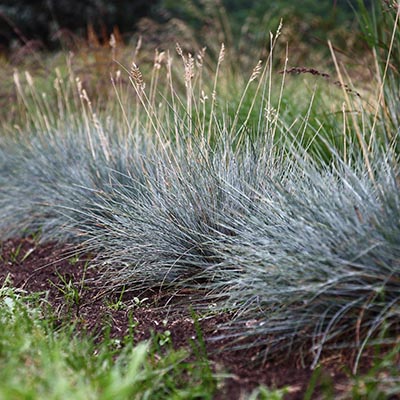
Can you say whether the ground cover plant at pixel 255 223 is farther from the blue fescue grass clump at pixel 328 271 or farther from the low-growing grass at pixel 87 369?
the low-growing grass at pixel 87 369

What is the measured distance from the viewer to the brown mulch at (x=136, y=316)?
235 cm

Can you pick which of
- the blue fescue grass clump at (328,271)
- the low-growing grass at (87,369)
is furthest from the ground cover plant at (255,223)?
the low-growing grass at (87,369)

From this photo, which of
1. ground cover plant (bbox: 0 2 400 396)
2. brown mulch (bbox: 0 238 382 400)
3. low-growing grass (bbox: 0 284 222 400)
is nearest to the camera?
low-growing grass (bbox: 0 284 222 400)

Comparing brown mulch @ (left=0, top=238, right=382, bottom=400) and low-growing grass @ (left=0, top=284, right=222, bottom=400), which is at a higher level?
low-growing grass @ (left=0, top=284, right=222, bottom=400)

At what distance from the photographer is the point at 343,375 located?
2305 mm

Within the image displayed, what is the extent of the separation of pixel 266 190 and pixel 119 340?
42.6 inches

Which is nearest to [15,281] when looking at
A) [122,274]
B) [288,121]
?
[122,274]

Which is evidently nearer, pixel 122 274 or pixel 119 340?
pixel 119 340

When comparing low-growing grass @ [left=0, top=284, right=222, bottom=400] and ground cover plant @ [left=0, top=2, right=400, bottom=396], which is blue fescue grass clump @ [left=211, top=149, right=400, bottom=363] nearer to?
→ ground cover plant @ [left=0, top=2, right=400, bottom=396]

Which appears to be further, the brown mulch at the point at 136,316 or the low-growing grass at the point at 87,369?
the brown mulch at the point at 136,316

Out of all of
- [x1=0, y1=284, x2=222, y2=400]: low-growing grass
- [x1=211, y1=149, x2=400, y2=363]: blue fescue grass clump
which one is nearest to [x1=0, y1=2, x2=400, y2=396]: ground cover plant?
[x1=211, y1=149, x2=400, y2=363]: blue fescue grass clump

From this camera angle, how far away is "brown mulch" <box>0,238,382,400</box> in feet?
7.70

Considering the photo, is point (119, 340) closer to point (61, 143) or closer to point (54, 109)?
point (61, 143)

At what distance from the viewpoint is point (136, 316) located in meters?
3.15
